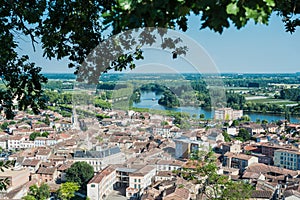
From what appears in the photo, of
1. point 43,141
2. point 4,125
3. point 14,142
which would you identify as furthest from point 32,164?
point 4,125

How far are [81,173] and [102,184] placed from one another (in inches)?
54.3

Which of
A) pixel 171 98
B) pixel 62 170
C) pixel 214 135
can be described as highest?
pixel 171 98

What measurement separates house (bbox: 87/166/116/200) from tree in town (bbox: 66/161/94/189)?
0.85 meters

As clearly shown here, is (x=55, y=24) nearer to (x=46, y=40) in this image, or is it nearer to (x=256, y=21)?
(x=46, y=40)

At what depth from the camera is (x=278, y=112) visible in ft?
73.0

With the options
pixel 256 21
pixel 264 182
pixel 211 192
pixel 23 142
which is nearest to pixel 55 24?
pixel 256 21

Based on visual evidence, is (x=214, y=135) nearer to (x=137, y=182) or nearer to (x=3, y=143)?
(x=137, y=182)

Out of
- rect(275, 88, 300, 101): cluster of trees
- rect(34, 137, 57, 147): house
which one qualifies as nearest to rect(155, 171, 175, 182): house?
rect(275, 88, 300, 101): cluster of trees

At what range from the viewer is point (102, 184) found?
7113 millimetres

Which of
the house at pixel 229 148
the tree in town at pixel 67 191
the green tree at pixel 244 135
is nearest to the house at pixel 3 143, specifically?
the tree in town at pixel 67 191

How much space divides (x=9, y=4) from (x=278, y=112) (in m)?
22.6

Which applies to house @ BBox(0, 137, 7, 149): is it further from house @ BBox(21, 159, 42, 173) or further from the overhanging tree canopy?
the overhanging tree canopy

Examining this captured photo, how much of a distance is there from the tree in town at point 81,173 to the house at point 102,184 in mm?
853

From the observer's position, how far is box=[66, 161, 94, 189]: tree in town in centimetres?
820
